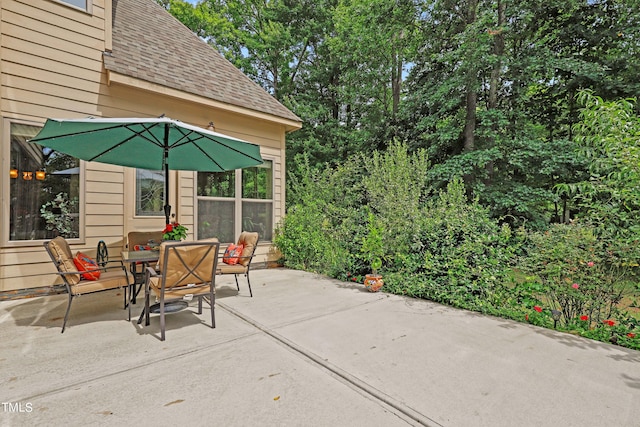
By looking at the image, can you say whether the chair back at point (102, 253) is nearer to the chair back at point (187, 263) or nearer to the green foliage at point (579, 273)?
the chair back at point (187, 263)

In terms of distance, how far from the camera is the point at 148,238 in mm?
4664

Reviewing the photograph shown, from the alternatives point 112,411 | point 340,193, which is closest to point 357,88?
point 340,193

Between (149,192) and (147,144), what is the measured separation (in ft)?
4.49

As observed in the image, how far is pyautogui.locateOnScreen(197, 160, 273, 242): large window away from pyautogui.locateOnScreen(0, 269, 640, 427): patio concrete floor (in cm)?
246

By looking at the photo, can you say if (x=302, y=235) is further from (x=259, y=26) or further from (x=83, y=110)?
(x=259, y=26)

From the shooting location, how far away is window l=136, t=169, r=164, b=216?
197 inches

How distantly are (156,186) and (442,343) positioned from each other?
499 cm

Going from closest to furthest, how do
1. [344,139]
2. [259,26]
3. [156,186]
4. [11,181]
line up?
[11,181]
[156,186]
[344,139]
[259,26]

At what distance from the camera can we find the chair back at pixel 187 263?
9.36 feet

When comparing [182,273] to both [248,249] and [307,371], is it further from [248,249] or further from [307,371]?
[307,371]

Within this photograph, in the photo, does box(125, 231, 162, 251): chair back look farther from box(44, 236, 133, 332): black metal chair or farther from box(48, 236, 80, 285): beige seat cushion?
→ box(48, 236, 80, 285): beige seat cushion

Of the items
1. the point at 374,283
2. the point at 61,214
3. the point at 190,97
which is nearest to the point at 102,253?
the point at 61,214

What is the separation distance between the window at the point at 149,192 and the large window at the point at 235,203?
677 millimetres

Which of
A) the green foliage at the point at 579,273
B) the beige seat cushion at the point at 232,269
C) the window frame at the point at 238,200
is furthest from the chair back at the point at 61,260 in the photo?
the green foliage at the point at 579,273
